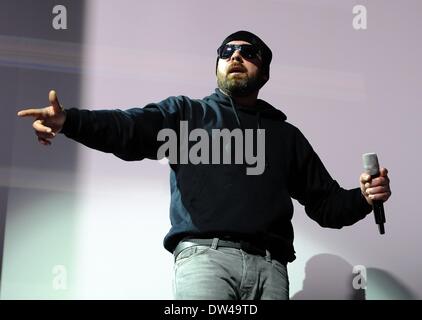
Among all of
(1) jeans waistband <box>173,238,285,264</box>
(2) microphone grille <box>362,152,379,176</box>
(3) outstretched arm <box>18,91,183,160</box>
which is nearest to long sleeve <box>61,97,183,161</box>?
(3) outstretched arm <box>18,91,183,160</box>

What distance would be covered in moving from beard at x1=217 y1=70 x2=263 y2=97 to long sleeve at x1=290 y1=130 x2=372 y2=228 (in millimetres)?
177

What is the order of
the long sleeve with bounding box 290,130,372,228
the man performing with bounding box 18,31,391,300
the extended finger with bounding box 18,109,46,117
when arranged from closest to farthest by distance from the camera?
1. the extended finger with bounding box 18,109,46,117
2. the man performing with bounding box 18,31,391,300
3. the long sleeve with bounding box 290,130,372,228

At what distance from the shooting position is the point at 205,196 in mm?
1472

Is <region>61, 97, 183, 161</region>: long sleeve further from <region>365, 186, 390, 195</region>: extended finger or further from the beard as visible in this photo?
<region>365, 186, 390, 195</region>: extended finger

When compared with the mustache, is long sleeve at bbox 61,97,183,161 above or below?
below

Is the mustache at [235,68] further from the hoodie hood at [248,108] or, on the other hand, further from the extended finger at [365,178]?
the extended finger at [365,178]

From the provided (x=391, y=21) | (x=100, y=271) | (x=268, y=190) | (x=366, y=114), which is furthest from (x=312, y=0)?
(x=100, y=271)

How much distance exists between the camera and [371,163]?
147cm

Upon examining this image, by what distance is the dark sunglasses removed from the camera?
171cm

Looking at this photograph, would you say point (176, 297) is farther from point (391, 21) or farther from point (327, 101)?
point (391, 21)

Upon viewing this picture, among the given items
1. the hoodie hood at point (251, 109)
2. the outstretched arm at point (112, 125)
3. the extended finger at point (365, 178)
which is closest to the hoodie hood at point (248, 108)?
the hoodie hood at point (251, 109)

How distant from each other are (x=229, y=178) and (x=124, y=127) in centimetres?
26

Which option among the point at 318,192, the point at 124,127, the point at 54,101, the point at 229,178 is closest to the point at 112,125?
the point at 124,127
